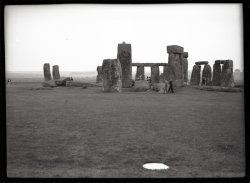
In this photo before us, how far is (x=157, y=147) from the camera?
4543 mm

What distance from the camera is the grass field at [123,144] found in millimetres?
3662

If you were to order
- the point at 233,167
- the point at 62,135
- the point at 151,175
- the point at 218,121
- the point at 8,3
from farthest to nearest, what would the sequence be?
1. the point at 218,121
2. the point at 62,135
3. the point at 233,167
4. the point at 151,175
5. the point at 8,3

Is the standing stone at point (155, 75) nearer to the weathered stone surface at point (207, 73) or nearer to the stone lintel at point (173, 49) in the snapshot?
the stone lintel at point (173, 49)

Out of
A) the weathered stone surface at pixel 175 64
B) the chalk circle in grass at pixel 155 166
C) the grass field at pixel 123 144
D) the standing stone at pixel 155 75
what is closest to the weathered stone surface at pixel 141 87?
the weathered stone surface at pixel 175 64

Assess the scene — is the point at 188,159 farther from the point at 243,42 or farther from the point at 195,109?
the point at 195,109

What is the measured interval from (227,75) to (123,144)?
12557 mm

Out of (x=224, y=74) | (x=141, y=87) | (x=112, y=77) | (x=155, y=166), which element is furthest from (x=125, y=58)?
(x=155, y=166)

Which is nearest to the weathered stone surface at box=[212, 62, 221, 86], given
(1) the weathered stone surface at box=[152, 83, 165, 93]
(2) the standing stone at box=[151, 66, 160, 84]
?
(2) the standing stone at box=[151, 66, 160, 84]

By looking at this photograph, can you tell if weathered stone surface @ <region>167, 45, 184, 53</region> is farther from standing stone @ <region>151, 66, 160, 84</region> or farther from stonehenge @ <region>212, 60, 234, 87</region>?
stonehenge @ <region>212, 60, 234, 87</region>

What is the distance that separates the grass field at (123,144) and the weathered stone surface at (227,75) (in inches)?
344

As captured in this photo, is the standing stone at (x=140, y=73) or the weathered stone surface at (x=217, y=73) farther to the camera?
the standing stone at (x=140, y=73)

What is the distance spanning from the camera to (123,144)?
4.69 meters
